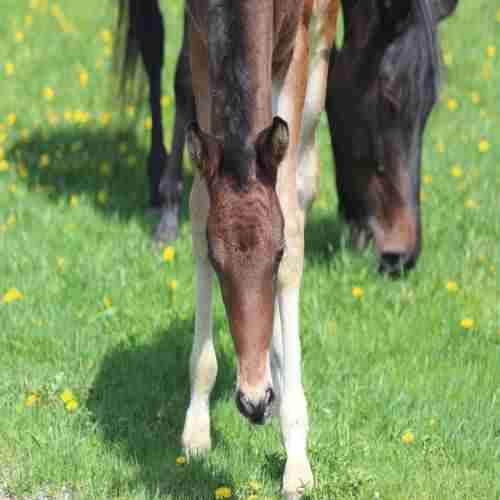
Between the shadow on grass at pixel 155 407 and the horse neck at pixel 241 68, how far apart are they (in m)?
1.33

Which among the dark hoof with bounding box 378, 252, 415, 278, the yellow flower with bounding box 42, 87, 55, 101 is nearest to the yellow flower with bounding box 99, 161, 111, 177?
the yellow flower with bounding box 42, 87, 55, 101

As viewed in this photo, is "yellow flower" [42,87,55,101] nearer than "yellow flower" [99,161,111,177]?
No

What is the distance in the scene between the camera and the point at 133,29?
683cm

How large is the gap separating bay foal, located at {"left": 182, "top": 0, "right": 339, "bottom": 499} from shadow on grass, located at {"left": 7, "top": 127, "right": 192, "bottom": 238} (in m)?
2.40

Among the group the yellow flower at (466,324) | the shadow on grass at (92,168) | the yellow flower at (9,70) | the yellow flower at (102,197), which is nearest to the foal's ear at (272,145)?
the yellow flower at (466,324)

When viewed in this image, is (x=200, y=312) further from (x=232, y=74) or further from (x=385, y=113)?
(x=385, y=113)

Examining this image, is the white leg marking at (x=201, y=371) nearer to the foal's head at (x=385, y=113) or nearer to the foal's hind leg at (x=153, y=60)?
the foal's head at (x=385, y=113)

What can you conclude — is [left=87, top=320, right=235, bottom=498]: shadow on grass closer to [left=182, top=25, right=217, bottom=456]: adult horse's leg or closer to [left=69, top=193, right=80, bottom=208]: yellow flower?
[left=182, top=25, right=217, bottom=456]: adult horse's leg

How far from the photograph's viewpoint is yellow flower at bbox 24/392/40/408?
4391 mm

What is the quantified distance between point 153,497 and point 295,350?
750 mm

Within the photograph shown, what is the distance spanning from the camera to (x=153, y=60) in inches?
270

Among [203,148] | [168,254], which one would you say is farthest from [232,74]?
[168,254]

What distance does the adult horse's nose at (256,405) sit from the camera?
10.6ft

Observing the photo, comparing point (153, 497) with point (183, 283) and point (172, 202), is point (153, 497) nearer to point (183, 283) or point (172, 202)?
point (183, 283)
